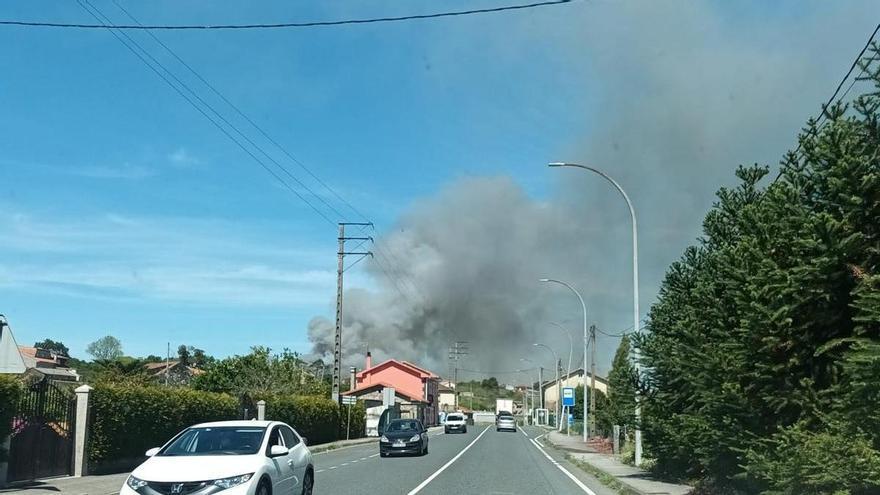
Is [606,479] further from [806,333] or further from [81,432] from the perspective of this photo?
[81,432]

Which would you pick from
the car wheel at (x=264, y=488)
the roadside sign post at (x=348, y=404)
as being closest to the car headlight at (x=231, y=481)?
the car wheel at (x=264, y=488)

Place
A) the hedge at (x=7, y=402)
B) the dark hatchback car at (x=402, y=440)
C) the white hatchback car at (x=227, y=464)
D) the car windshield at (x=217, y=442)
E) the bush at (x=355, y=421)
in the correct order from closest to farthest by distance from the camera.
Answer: the white hatchback car at (x=227, y=464) → the car windshield at (x=217, y=442) → the hedge at (x=7, y=402) → the dark hatchback car at (x=402, y=440) → the bush at (x=355, y=421)

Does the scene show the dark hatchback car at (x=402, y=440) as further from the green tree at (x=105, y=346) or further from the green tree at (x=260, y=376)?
the green tree at (x=105, y=346)

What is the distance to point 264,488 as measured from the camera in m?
11.3

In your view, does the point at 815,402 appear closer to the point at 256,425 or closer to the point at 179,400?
the point at 256,425

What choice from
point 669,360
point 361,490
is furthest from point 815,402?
point 361,490

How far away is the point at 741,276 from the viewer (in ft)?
42.9

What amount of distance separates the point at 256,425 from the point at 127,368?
42822mm

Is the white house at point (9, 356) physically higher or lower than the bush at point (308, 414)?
higher

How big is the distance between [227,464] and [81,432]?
11.2m

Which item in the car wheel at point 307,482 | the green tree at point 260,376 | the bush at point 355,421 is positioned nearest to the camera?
the car wheel at point 307,482

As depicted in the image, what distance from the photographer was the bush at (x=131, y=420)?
21188mm

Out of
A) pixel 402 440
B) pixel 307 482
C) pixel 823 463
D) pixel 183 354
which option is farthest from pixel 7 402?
pixel 183 354

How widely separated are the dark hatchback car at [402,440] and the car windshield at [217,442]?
64.5ft
